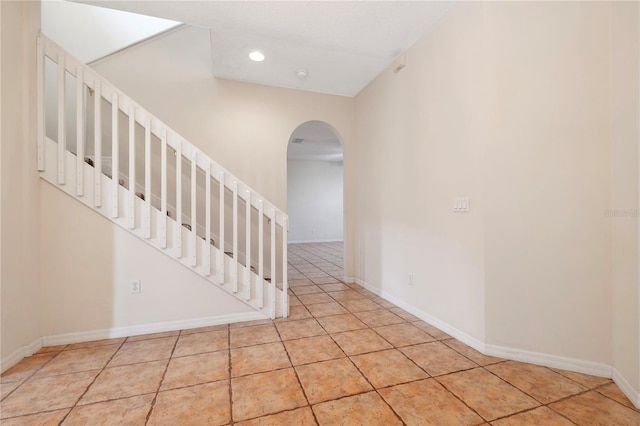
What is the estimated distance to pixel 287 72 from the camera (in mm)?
3434

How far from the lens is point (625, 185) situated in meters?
1.64

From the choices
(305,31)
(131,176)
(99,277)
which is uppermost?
(305,31)

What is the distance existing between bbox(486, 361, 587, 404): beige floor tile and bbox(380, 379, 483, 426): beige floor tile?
0.48 meters

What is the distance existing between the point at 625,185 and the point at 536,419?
4.72ft

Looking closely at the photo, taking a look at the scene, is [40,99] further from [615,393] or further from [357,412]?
[615,393]

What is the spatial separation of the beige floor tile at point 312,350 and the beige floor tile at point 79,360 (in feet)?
4.44

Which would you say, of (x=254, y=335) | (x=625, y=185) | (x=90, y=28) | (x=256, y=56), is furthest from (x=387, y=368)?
(x=90, y=28)

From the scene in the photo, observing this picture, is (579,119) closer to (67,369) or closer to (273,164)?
(273,164)

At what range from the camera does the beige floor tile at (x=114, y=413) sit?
1.41 m

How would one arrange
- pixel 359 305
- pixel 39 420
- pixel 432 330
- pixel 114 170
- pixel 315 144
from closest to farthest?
pixel 39 420 < pixel 114 170 < pixel 432 330 < pixel 359 305 < pixel 315 144

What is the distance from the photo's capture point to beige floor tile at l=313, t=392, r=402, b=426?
1.41m

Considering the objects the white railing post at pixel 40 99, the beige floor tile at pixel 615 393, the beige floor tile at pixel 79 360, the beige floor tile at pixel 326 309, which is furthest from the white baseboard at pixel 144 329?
the beige floor tile at pixel 615 393

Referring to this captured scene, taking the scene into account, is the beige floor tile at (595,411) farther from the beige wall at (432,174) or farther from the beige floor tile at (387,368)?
the beige floor tile at (387,368)

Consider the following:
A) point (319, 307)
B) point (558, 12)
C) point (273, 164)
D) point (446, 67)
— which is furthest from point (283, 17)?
point (319, 307)
